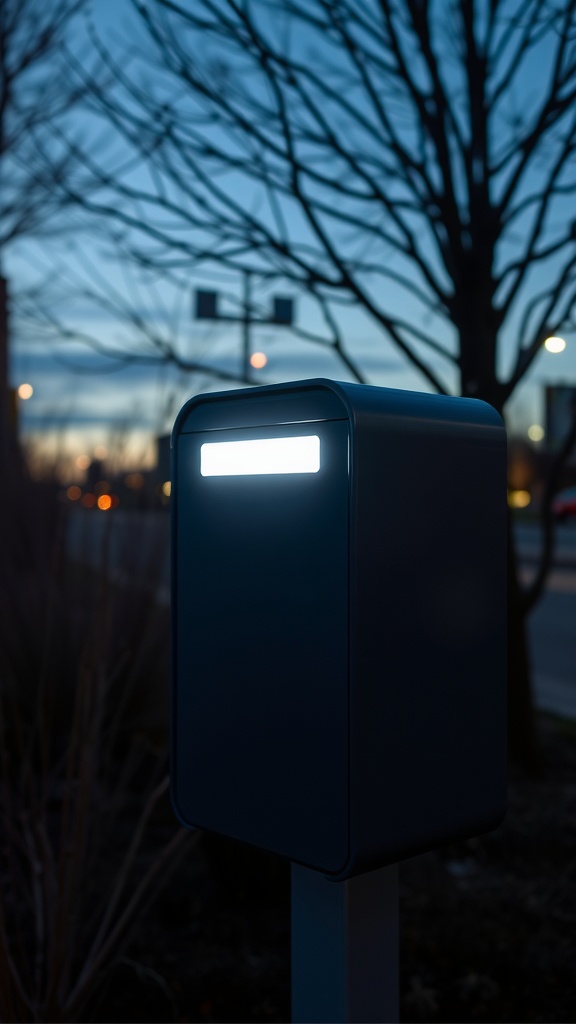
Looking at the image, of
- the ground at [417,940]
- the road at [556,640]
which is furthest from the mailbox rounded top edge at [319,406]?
Result: the road at [556,640]

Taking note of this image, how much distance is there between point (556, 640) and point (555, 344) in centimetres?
611

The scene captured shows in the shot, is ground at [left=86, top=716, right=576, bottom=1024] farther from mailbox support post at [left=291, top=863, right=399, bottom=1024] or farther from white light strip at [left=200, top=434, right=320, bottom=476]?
white light strip at [left=200, top=434, right=320, bottom=476]

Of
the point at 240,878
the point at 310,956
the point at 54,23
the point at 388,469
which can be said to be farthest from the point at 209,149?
the point at 54,23

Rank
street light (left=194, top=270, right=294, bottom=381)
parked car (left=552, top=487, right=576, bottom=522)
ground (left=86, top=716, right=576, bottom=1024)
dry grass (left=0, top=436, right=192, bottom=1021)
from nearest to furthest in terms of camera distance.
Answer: ground (left=86, top=716, right=576, bottom=1024) < dry grass (left=0, top=436, right=192, bottom=1021) < street light (left=194, top=270, right=294, bottom=381) < parked car (left=552, top=487, right=576, bottom=522)

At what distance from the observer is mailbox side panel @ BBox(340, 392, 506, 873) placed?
3.93 ft

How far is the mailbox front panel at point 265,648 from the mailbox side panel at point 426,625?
0.10ft

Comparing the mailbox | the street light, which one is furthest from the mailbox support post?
the street light

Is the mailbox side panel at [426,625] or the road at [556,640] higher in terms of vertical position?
the mailbox side panel at [426,625]

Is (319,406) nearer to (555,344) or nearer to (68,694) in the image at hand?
(68,694)

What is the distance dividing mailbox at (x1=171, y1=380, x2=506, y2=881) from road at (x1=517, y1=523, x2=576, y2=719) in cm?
478

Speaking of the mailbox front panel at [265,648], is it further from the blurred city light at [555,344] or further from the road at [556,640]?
the road at [556,640]

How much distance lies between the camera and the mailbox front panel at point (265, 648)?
121 centimetres

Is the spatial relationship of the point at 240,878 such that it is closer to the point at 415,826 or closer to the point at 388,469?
the point at 415,826

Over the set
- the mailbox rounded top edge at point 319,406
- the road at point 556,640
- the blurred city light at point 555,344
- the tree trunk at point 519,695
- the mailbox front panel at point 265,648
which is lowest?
the road at point 556,640
